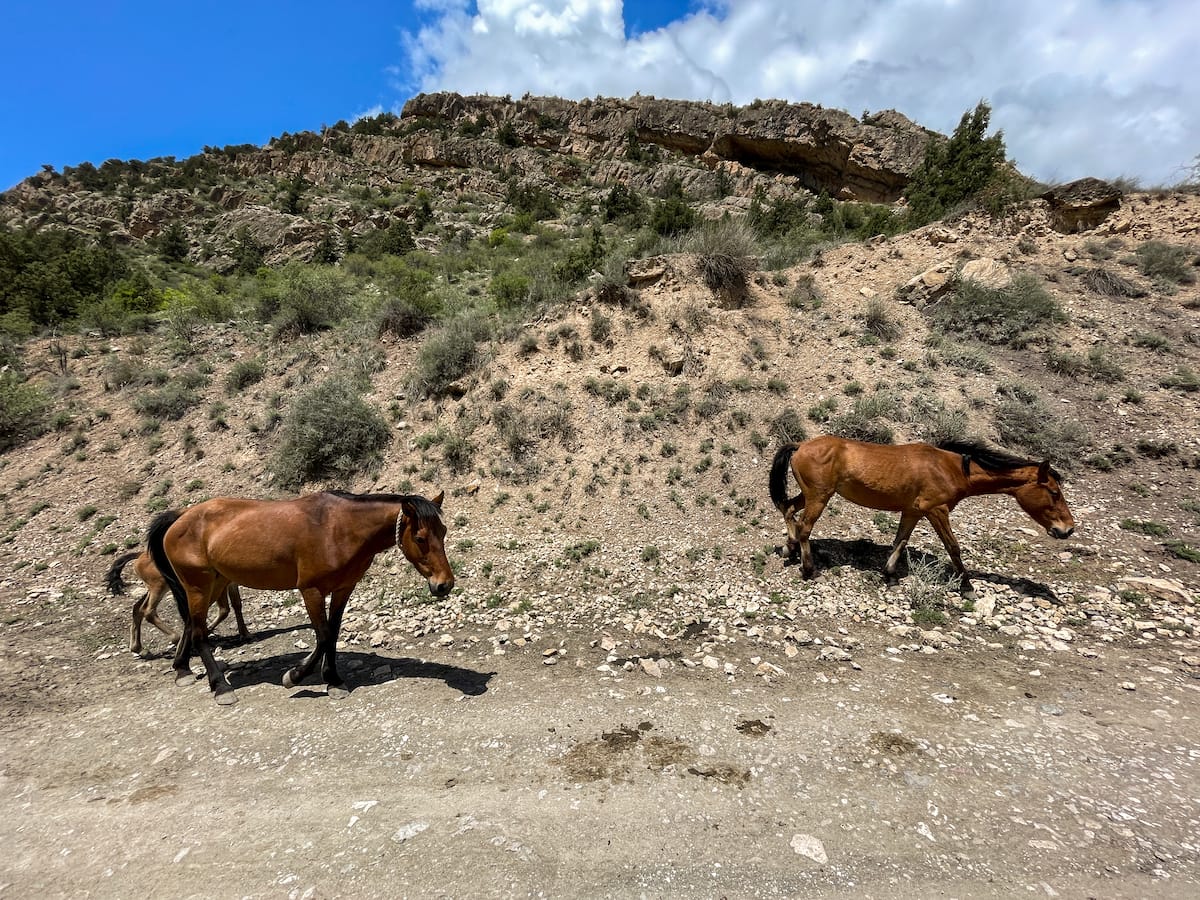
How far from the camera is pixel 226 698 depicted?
4453 mm

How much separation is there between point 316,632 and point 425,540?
1517 millimetres

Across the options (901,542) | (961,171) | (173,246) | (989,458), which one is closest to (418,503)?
(901,542)

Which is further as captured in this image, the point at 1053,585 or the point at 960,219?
the point at 960,219

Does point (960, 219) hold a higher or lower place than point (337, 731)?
higher

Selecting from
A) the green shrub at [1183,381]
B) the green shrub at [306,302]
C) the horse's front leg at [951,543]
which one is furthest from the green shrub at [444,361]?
the green shrub at [1183,381]

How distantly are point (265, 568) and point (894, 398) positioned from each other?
33.5ft

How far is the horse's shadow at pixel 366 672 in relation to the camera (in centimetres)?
462

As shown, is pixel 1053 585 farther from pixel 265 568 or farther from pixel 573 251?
pixel 573 251

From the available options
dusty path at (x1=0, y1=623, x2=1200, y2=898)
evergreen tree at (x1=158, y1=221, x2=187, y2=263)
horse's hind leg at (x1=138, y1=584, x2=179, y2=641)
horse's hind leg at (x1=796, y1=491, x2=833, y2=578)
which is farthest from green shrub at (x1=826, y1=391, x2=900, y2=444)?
evergreen tree at (x1=158, y1=221, x2=187, y2=263)

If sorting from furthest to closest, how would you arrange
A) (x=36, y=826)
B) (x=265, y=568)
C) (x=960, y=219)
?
(x=960, y=219)
(x=265, y=568)
(x=36, y=826)

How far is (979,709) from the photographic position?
3877mm

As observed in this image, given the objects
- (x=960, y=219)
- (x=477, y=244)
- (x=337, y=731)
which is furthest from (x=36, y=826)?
(x=477, y=244)

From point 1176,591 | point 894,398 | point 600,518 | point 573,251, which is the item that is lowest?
point 1176,591

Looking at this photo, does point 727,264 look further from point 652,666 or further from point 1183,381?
point 652,666
